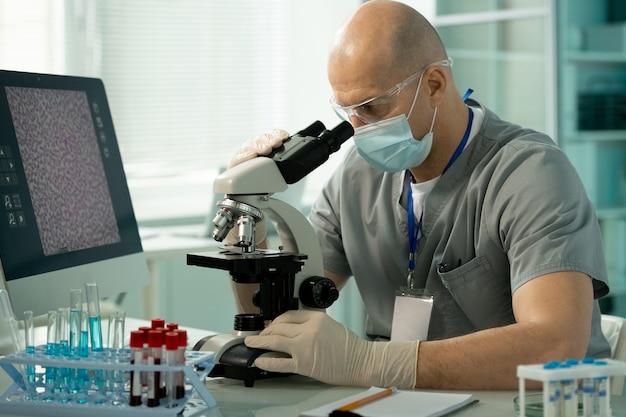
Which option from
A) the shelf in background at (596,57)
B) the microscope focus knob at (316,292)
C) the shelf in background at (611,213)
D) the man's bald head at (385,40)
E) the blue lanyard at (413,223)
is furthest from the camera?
the shelf in background at (611,213)

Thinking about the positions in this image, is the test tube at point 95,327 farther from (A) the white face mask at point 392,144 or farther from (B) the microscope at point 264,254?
(A) the white face mask at point 392,144

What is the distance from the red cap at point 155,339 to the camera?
48.5 inches

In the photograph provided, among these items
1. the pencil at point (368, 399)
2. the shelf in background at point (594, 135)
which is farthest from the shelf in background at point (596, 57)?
the pencil at point (368, 399)

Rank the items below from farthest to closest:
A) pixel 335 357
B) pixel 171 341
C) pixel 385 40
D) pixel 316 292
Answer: pixel 385 40, pixel 316 292, pixel 335 357, pixel 171 341

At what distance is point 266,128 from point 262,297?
3523mm

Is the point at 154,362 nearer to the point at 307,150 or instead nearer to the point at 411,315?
the point at 307,150

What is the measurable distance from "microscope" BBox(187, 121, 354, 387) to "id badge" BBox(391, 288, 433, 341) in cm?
32

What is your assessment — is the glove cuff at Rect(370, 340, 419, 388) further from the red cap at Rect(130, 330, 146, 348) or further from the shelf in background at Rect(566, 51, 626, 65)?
the shelf in background at Rect(566, 51, 626, 65)

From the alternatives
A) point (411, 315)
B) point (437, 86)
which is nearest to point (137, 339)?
point (411, 315)

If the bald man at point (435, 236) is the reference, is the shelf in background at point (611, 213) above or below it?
below

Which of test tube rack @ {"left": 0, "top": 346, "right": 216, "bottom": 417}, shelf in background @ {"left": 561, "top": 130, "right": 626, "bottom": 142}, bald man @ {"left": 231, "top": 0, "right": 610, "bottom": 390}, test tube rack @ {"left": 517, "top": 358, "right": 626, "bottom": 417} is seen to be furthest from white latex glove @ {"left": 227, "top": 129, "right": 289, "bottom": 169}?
shelf in background @ {"left": 561, "top": 130, "right": 626, "bottom": 142}

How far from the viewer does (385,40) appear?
1.83 meters

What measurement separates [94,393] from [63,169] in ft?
1.71

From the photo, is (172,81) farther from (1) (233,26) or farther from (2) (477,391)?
(2) (477,391)
